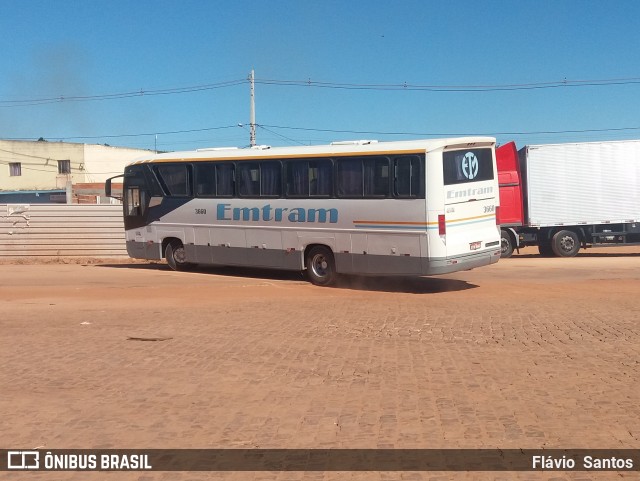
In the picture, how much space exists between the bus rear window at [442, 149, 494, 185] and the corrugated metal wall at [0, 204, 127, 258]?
47.8 ft

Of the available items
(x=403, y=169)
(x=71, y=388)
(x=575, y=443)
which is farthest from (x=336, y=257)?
(x=575, y=443)

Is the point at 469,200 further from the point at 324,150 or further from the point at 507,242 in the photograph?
the point at 507,242

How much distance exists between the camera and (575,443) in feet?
20.0

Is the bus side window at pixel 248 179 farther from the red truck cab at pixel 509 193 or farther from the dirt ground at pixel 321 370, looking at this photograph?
the red truck cab at pixel 509 193

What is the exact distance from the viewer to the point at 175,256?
21625mm

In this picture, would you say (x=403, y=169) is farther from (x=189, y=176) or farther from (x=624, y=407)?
(x=624, y=407)

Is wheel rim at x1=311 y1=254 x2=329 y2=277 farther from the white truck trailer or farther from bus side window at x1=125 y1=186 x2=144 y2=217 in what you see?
the white truck trailer

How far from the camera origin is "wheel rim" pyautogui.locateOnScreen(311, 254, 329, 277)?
18.2 metres

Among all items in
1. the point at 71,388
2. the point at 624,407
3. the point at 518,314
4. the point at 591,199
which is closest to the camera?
the point at 624,407

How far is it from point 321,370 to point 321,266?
9.40 metres

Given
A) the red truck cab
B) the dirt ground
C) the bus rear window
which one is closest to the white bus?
the bus rear window

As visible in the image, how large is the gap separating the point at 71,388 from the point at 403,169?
983 centimetres

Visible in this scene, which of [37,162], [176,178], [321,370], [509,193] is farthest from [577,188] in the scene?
[37,162]

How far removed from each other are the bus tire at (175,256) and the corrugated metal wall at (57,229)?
19.7 feet
